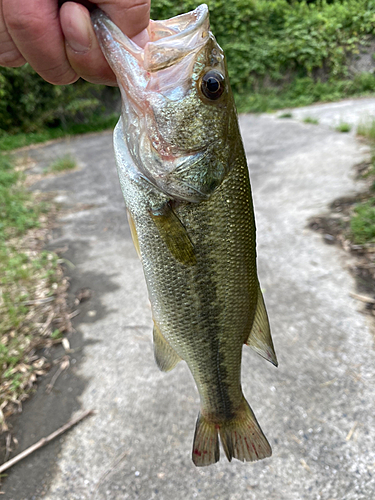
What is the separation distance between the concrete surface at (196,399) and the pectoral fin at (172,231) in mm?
1723

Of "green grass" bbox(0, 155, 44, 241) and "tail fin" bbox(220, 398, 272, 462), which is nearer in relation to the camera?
"tail fin" bbox(220, 398, 272, 462)

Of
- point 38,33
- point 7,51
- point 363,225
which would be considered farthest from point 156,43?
point 363,225

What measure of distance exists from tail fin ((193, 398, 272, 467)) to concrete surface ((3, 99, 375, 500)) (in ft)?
2.97

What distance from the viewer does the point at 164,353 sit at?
4.72 ft

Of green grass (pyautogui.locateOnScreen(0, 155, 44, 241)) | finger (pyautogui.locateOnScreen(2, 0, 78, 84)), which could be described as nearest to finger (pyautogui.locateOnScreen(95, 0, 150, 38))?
finger (pyautogui.locateOnScreen(2, 0, 78, 84))

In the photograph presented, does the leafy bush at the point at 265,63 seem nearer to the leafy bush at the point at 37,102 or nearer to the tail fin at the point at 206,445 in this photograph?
the leafy bush at the point at 37,102

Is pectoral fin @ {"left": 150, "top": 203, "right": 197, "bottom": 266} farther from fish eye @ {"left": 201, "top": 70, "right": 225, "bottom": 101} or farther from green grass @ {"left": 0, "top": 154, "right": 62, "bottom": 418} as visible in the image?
green grass @ {"left": 0, "top": 154, "right": 62, "bottom": 418}

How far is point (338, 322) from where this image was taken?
306 centimetres

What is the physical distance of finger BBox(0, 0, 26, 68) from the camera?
100 centimetres

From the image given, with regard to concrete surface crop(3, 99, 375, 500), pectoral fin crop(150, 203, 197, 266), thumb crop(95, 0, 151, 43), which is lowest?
concrete surface crop(3, 99, 375, 500)

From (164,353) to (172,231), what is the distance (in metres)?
0.57

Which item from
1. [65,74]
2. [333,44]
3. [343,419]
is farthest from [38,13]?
[333,44]

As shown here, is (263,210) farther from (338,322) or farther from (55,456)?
(55,456)

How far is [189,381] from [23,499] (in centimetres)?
129
